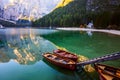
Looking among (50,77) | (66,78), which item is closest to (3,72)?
(50,77)

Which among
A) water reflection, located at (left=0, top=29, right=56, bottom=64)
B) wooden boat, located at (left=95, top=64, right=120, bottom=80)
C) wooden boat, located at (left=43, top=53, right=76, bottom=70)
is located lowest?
water reflection, located at (left=0, top=29, right=56, bottom=64)

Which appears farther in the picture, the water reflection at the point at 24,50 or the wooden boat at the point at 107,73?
the water reflection at the point at 24,50

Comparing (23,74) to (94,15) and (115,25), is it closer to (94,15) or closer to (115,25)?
(115,25)

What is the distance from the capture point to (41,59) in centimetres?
4575

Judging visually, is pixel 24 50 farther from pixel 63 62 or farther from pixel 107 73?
pixel 107 73

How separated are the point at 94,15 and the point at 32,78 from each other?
15107 cm

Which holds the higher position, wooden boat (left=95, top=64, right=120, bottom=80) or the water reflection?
wooden boat (left=95, top=64, right=120, bottom=80)

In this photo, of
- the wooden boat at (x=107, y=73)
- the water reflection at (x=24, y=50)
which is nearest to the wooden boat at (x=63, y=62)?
the water reflection at (x=24, y=50)

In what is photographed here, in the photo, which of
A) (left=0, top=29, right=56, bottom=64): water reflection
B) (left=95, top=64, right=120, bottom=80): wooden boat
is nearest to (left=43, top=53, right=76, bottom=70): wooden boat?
(left=0, top=29, right=56, bottom=64): water reflection

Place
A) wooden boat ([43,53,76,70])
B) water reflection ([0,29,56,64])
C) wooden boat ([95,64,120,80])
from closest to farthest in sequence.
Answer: wooden boat ([95,64,120,80]) < wooden boat ([43,53,76,70]) < water reflection ([0,29,56,64])

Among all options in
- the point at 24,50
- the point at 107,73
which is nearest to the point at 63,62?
the point at 107,73

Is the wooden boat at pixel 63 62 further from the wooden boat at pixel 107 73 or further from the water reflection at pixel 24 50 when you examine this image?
the wooden boat at pixel 107 73

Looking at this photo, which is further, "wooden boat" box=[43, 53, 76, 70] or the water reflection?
the water reflection

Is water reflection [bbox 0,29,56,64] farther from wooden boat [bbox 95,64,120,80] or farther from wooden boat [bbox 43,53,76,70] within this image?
wooden boat [bbox 95,64,120,80]
